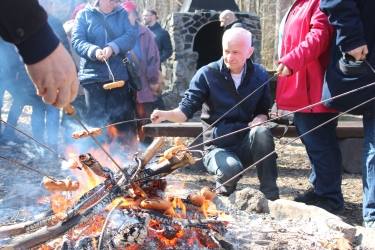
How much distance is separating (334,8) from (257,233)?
5.94 feet

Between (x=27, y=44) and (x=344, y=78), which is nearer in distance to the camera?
(x=27, y=44)

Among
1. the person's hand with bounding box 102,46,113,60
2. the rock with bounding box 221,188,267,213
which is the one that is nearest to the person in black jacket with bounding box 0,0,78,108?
the rock with bounding box 221,188,267,213

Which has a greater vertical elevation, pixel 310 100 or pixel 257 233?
pixel 310 100

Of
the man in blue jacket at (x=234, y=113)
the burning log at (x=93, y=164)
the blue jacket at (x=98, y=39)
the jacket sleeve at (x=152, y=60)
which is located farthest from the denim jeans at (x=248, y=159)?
the jacket sleeve at (x=152, y=60)

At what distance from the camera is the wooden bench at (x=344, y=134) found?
205 inches

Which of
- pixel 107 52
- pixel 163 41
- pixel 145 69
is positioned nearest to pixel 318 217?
pixel 107 52

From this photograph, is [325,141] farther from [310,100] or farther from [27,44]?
[27,44]

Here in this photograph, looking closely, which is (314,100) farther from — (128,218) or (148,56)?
(148,56)

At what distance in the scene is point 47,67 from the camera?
156 cm

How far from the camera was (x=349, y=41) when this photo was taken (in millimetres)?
3062

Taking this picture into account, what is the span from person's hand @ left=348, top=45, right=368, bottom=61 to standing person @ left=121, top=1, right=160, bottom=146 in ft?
11.1

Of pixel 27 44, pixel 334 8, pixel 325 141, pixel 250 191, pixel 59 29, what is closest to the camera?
pixel 27 44

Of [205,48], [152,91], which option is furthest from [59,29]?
[205,48]

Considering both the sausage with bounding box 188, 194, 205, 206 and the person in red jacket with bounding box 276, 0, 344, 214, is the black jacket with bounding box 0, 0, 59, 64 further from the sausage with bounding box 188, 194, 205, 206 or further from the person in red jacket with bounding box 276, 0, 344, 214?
the person in red jacket with bounding box 276, 0, 344, 214
